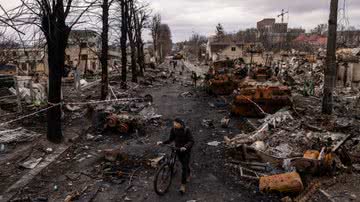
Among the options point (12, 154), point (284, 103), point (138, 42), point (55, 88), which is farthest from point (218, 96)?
point (138, 42)

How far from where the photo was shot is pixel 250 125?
44.5 ft

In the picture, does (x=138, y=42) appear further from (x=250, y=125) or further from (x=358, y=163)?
(x=358, y=163)

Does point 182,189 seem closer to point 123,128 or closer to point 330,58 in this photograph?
point 123,128

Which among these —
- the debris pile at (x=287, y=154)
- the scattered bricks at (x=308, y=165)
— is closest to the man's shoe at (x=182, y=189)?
the debris pile at (x=287, y=154)

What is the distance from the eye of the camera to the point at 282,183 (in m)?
7.32

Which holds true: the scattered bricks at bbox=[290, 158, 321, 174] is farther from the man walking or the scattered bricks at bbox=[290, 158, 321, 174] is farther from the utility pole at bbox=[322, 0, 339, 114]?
the utility pole at bbox=[322, 0, 339, 114]

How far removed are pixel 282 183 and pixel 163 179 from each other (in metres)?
2.52

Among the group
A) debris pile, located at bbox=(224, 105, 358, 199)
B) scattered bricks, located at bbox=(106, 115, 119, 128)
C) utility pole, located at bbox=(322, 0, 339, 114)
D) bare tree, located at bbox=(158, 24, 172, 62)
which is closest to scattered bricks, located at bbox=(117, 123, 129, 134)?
scattered bricks, located at bbox=(106, 115, 119, 128)

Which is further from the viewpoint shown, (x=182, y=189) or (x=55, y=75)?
(x=55, y=75)

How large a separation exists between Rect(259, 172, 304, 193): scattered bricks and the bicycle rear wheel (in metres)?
2.01

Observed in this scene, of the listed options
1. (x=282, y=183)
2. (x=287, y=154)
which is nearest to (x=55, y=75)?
(x=287, y=154)

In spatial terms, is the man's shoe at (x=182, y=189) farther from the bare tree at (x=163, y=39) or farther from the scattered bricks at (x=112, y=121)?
the bare tree at (x=163, y=39)

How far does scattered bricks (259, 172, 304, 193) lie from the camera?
285 inches

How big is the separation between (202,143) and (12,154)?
222 inches
